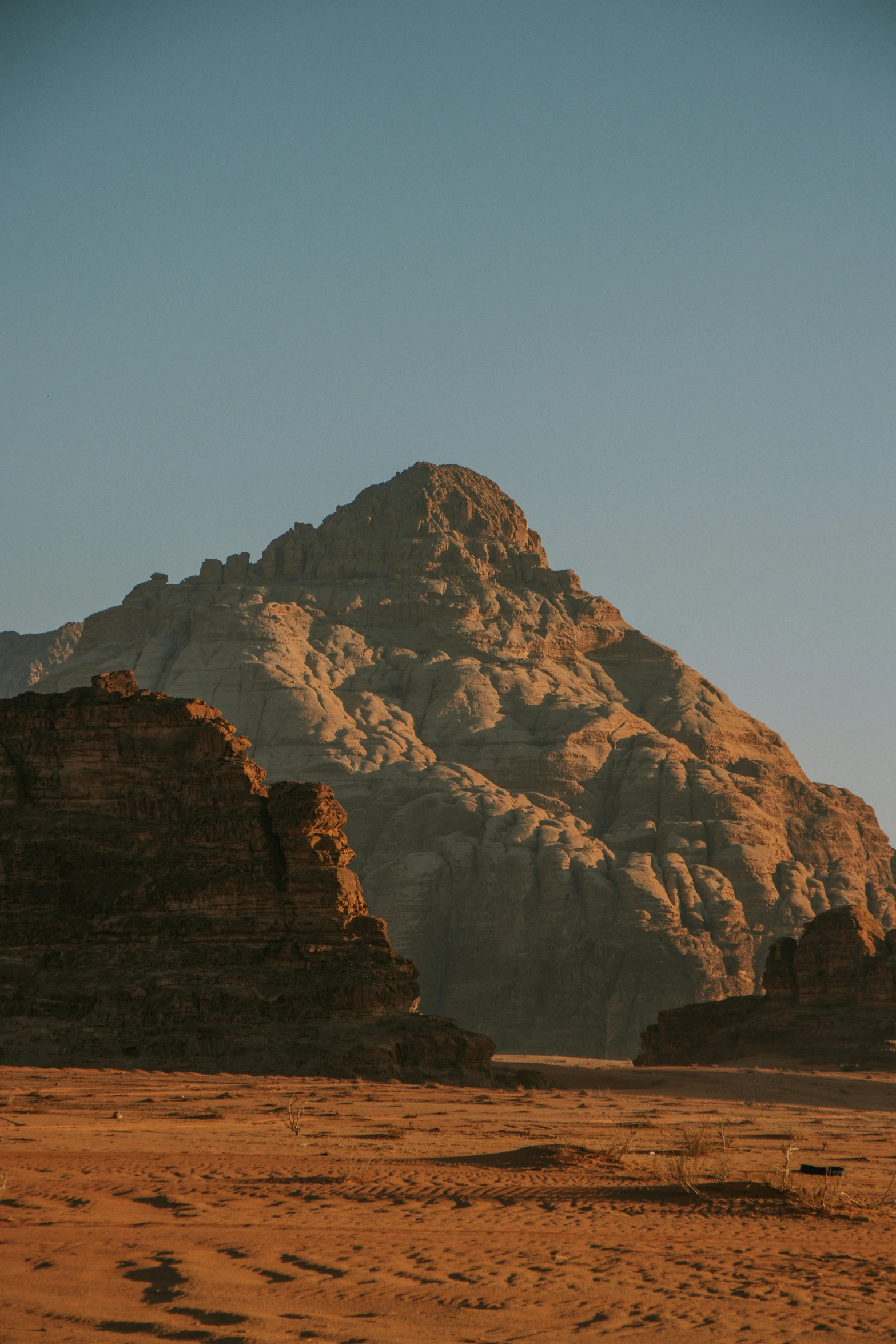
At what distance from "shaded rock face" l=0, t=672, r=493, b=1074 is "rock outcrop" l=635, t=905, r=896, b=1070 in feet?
66.7

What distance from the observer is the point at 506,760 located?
127 m

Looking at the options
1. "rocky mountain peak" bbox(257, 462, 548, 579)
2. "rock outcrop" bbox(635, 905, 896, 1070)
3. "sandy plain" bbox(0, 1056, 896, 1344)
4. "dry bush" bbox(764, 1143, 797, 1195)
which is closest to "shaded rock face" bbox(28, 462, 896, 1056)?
"rocky mountain peak" bbox(257, 462, 548, 579)

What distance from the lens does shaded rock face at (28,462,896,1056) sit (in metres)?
103

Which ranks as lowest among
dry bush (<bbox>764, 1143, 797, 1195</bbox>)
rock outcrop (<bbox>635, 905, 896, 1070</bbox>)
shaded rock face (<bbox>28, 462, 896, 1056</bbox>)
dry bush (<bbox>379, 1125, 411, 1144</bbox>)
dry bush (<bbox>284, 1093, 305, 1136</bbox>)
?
dry bush (<bbox>379, 1125, 411, 1144</bbox>)

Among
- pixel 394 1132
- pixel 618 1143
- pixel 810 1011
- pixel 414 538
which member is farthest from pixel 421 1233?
pixel 414 538

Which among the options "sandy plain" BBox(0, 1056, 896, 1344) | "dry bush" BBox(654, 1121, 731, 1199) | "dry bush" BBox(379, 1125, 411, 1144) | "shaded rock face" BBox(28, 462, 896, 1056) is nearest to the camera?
"sandy plain" BBox(0, 1056, 896, 1344)

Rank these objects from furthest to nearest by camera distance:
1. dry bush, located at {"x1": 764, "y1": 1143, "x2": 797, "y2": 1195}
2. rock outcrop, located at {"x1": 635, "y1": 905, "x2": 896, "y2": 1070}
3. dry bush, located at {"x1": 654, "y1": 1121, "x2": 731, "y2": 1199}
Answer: rock outcrop, located at {"x1": 635, "y1": 905, "x2": 896, "y2": 1070} < dry bush, located at {"x1": 654, "y1": 1121, "x2": 731, "y2": 1199} < dry bush, located at {"x1": 764, "y1": 1143, "x2": 797, "y2": 1195}

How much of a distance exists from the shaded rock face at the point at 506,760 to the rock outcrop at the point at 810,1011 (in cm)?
3274

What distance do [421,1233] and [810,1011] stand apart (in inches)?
1938

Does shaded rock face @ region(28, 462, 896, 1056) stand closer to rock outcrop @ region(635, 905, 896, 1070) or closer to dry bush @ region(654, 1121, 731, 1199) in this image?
rock outcrop @ region(635, 905, 896, 1070)

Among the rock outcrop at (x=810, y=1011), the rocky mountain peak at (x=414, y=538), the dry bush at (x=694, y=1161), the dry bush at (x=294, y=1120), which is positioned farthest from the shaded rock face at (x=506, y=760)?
the dry bush at (x=694, y=1161)

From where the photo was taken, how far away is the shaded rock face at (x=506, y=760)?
103 m

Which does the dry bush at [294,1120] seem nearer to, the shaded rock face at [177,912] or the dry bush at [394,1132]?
the dry bush at [394,1132]

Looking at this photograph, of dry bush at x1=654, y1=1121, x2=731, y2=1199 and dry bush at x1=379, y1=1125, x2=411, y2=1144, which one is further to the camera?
dry bush at x1=379, y1=1125, x2=411, y2=1144
